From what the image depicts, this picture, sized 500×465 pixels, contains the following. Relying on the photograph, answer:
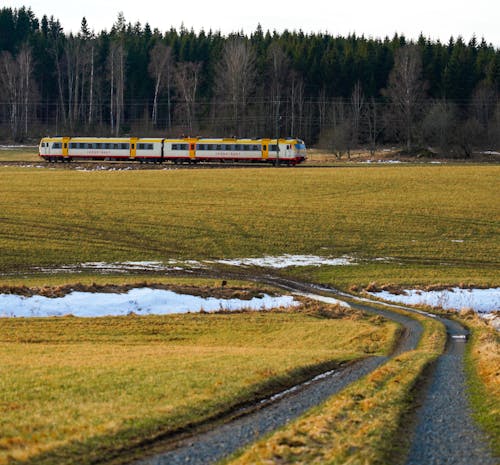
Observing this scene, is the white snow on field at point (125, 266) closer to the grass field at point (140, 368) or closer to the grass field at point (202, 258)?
the grass field at point (202, 258)

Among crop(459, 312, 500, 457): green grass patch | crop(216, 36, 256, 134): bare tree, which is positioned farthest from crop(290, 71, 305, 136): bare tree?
crop(459, 312, 500, 457): green grass patch

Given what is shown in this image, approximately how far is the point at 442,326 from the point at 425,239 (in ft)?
69.0

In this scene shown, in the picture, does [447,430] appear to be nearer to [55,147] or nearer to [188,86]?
[55,147]

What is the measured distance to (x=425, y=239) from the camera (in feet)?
155

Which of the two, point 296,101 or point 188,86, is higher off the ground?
A: point 188,86

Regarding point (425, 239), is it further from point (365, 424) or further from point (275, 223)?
point (365, 424)

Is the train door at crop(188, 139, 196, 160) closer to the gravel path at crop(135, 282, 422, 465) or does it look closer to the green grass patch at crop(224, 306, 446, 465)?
the gravel path at crop(135, 282, 422, 465)

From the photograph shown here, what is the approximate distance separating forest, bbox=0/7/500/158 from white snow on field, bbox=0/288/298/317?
285 ft

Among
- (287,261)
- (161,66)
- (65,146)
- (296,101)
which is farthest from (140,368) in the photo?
(296,101)

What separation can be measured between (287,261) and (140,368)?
82.0 ft

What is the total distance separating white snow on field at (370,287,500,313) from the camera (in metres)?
33.3

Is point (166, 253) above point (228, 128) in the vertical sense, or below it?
below

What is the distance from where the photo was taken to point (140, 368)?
16656 millimetres

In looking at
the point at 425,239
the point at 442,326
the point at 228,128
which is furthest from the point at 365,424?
the point at 228,128
